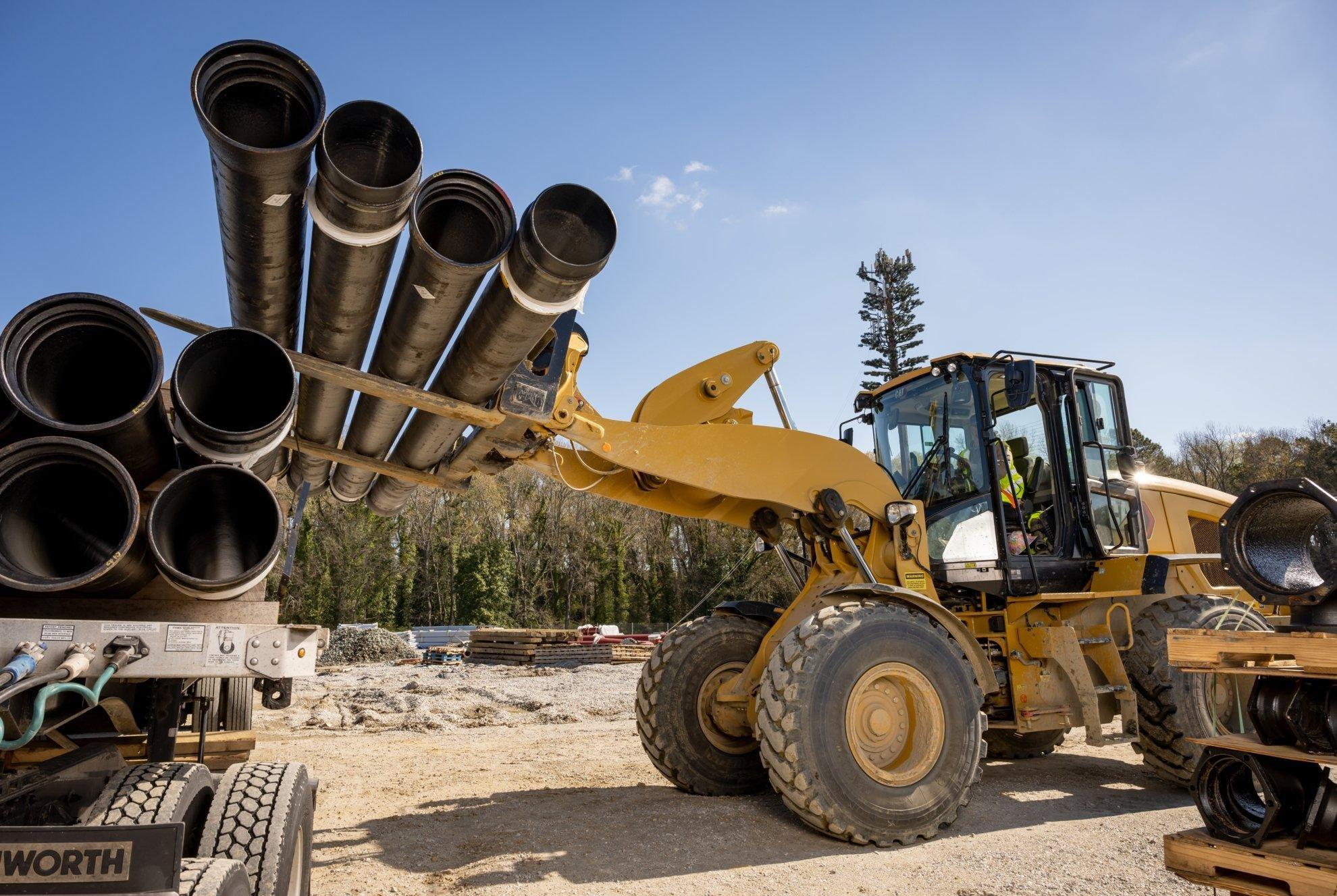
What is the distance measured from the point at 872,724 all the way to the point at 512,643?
17.6m

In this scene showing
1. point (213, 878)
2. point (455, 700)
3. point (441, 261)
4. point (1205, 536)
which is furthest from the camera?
point (455, 700)

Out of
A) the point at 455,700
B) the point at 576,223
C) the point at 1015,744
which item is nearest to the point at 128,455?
the point at 576,223

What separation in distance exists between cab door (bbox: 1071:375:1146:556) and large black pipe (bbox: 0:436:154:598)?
752 cm

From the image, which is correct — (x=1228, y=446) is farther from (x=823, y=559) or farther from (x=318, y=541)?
(x=823, y=559)

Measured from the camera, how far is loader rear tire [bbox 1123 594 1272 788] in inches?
275

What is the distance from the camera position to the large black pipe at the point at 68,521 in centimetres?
271

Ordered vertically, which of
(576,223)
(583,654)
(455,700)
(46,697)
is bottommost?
(455,700)

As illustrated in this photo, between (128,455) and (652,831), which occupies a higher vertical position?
(128,455)

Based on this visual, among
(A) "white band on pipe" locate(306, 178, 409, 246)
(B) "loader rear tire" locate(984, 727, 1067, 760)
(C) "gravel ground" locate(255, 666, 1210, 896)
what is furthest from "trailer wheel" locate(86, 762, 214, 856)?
(B) "loader rear tire" locate(984, 727, 1067, 760)

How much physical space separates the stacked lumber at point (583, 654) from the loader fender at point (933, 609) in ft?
51.8

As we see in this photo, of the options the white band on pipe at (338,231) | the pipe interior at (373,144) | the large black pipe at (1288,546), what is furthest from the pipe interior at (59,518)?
the large black pipe at (1288,546)

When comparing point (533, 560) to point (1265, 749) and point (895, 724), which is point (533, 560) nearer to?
point (895, 724)

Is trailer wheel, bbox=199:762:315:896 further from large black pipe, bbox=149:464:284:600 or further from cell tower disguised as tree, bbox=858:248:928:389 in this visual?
cell tower disguised as tree, bbox=858:248:928:389

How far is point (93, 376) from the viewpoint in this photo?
3.26 metres
